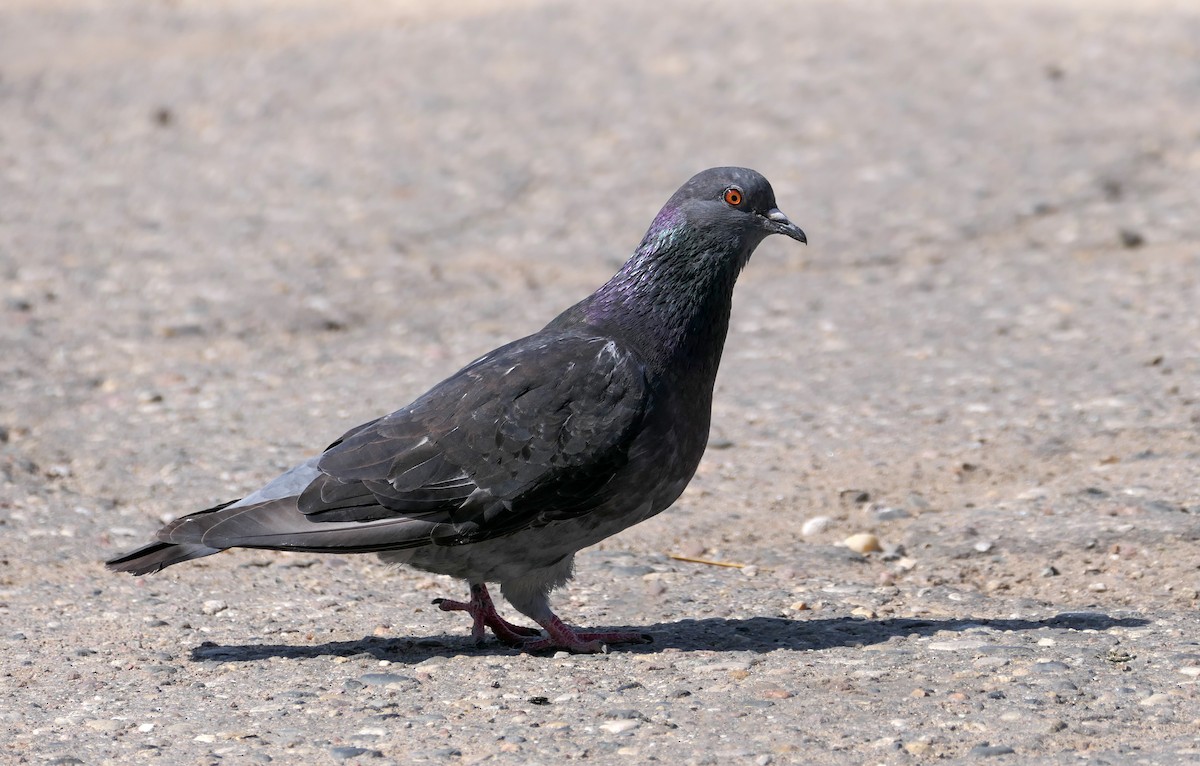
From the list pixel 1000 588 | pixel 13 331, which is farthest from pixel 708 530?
pixel 13 331

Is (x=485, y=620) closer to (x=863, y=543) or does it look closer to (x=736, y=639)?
(x=736, y=639)

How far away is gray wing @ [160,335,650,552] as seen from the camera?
163 inches

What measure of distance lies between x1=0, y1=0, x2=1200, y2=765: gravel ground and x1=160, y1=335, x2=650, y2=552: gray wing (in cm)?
38

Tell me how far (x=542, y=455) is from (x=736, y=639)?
0.77 meters

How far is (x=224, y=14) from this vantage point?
14617 mm

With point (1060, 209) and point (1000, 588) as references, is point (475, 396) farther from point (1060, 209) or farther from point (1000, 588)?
point (1060, 209)

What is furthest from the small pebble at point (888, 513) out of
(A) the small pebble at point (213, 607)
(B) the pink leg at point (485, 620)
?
(A) the small pebble at point (213, 607)

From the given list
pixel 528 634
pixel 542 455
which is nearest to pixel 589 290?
pixel 528 634

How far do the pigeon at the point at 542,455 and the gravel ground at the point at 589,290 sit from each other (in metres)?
0.31

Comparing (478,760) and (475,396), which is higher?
(475,396)

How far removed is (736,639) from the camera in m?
4.40

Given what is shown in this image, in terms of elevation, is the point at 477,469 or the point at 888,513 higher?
the point at 477,469

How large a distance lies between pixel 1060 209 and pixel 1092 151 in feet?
3.71

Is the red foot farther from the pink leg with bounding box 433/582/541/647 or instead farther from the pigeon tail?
the pigeon tail
